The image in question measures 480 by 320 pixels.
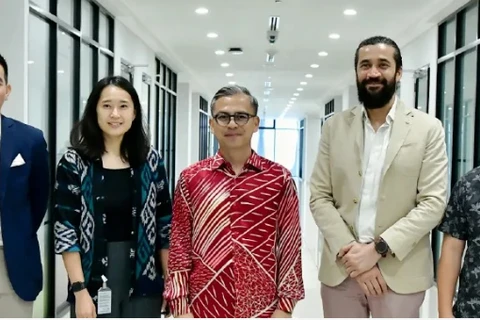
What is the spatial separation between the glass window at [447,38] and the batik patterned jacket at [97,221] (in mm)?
5196

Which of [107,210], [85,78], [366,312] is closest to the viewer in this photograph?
[107,210]

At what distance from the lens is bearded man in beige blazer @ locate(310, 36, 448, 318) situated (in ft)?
6.68

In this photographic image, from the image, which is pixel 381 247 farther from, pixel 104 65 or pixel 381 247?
pixel 104 65

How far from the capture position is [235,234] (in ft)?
5.92

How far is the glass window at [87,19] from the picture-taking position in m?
5.79

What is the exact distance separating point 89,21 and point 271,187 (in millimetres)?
4830

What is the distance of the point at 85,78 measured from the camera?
19.6 ft

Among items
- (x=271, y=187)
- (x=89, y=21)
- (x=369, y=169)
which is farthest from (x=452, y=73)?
(x=271, y=187)

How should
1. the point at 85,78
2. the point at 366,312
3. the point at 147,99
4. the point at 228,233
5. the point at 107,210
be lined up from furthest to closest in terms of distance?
1. the point at 147,99
2. the point at 85,78
3. the point at 366,312
4. the point at 107,210
5. the point at 228,233

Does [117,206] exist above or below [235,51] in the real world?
below

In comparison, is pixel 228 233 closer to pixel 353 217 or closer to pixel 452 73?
pixel 353 217

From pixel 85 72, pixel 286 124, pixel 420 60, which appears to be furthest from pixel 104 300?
pixel 286 124

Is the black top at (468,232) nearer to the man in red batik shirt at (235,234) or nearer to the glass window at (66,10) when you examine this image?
the man in red batik shirt at (235,234)

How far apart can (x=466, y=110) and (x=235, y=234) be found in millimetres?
4911
